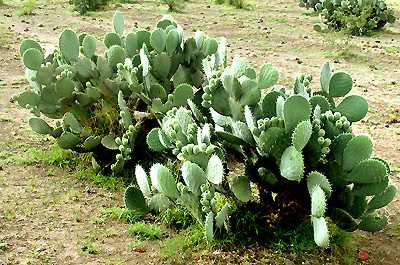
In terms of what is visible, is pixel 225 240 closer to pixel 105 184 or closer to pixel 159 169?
pixel 159 169

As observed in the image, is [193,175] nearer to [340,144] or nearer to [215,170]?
[215,170]

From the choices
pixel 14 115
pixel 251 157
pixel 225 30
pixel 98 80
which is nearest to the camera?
pixel 251 157

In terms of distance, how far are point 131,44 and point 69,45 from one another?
52 cm

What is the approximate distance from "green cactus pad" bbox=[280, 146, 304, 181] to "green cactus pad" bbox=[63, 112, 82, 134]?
189cm

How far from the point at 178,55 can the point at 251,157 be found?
1.58 m

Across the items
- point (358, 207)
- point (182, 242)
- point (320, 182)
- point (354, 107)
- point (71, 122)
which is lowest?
point (182, 242)

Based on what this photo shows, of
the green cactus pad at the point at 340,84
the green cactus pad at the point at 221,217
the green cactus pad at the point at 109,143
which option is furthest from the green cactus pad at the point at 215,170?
the green cactus pad at the point at 109,143

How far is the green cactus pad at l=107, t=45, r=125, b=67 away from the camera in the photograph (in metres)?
3.83

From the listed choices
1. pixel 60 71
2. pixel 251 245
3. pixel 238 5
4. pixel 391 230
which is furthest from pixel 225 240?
pixel 238 5

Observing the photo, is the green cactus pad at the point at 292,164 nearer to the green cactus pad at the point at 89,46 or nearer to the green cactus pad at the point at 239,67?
→ the green cactus pad at the point at 239,67


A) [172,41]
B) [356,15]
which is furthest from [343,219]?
[356,15]

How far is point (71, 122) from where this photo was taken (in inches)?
143

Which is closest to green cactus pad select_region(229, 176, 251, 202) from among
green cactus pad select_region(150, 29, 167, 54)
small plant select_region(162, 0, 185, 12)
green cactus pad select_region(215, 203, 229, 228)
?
green cactus pad select_region(215, 203, 229, 228)

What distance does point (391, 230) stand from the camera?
288 centimetres
